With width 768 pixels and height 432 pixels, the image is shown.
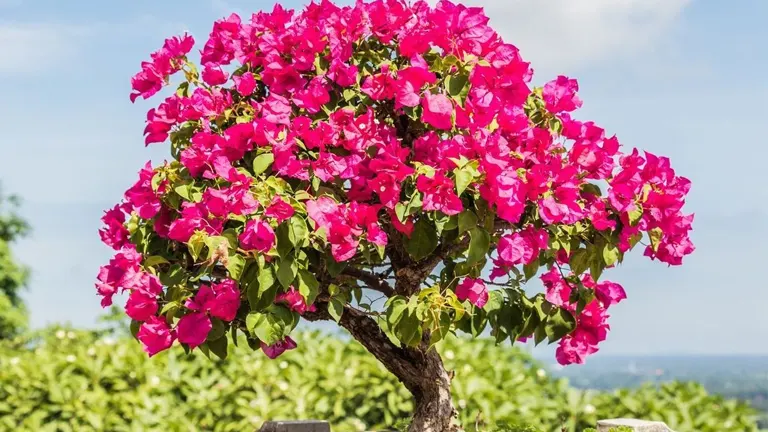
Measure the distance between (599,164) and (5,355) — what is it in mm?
6305

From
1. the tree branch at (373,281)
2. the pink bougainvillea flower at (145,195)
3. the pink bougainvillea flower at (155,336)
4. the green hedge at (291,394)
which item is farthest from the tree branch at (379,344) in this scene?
the green hedge at (291,394)

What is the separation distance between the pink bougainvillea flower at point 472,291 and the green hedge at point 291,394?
8.44ft

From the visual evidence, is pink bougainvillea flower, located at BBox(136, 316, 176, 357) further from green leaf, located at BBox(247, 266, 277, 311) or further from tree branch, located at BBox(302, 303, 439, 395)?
tree branch, located at BBox(302, 303, 439, 395)

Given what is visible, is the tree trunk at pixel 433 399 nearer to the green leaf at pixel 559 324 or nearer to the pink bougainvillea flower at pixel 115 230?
the green leaf at pixel 559 324

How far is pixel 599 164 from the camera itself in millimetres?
3100

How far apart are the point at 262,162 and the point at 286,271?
1.40 ft

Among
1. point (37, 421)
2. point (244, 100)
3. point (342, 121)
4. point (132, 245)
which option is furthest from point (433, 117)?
point (37, 421)

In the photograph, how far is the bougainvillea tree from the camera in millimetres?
2777

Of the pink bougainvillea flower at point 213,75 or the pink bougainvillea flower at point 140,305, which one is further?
the pink bougainvillea flower at point 213,75

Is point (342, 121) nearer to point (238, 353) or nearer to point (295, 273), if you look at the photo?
point (295, 273)

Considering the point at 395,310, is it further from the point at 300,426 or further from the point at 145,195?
the point at 300,426

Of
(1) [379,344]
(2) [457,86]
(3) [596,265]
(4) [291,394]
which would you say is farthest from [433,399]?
(4) [291,394]

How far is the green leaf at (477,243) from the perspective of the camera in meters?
2.80

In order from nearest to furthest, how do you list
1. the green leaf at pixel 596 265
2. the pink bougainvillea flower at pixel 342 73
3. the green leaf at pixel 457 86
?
the green leaf at pixel 457 86, the pink bougainvillea flower at pixel 342 73, the green leaf at pixel 596 265
